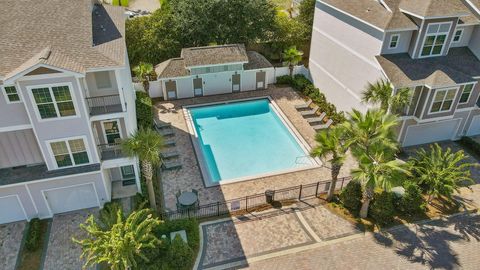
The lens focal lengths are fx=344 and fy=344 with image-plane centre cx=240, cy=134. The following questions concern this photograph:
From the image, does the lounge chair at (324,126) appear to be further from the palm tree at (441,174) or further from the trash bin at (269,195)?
the trash bin at (269,195)

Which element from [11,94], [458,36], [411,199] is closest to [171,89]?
[11,94]

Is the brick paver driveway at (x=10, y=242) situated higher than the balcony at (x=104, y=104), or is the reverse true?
the balcony at (x=104, y=104)

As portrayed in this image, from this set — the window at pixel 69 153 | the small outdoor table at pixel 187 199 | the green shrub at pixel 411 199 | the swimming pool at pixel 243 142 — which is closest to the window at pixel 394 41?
the swimming pool at pixel 243 142

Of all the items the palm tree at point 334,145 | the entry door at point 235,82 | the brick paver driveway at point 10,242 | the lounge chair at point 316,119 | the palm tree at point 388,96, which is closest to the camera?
the brick paver driveway at point 10,242

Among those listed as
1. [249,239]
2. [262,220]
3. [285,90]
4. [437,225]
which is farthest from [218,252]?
[285,90]

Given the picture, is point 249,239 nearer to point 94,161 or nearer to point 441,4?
point 94,161

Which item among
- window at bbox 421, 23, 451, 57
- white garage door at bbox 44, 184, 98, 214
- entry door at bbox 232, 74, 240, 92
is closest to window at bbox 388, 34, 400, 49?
window at bbox 421, 23, 451, 57

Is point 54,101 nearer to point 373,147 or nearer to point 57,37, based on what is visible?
point 57,37
